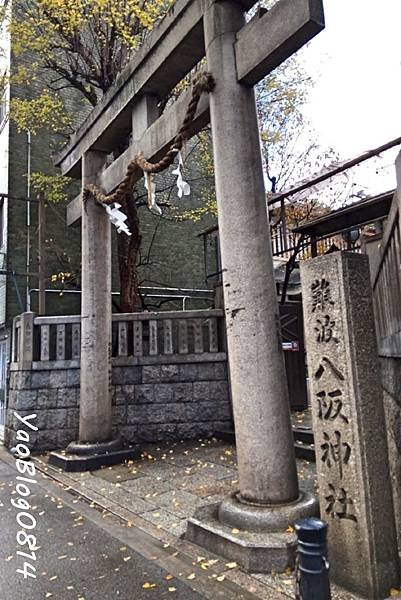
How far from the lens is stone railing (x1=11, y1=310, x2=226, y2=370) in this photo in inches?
343

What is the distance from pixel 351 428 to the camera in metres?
3.32

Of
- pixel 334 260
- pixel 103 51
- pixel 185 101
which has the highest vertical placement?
pixel 103 51

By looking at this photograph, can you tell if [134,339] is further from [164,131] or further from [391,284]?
[391,284]

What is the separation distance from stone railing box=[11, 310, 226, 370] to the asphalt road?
3661mm

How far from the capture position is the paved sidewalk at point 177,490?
3.51 meters

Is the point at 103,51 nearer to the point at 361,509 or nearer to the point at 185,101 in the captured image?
the point at 185,101

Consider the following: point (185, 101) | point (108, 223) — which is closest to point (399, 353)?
point (185, 101)

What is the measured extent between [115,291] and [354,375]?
35.4 ft

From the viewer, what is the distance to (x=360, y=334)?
3.42 m

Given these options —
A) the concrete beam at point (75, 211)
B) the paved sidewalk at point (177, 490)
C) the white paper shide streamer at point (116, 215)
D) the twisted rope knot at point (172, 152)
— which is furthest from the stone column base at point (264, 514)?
the concrete beam at point (75, 211)

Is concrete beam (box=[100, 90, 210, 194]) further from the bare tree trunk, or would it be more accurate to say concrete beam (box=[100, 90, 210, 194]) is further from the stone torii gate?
the bare tree trunk

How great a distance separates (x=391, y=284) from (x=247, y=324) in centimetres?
137

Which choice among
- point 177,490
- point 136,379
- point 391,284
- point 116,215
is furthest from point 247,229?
point 136,379

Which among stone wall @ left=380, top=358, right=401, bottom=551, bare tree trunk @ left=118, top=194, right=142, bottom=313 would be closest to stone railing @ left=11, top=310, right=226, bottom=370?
bare tree trunk @ left=118, top=194, right=142, bottom=313
